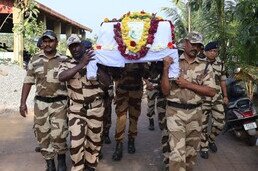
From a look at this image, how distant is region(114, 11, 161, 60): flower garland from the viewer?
5012 millimetres

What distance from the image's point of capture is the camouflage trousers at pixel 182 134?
4.74m

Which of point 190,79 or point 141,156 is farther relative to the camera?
point 141,156

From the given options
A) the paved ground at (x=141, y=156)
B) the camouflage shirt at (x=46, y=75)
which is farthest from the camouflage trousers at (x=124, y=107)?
the camouflage shirt at (x=46, y=75)

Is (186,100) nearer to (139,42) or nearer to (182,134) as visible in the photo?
(182,134)

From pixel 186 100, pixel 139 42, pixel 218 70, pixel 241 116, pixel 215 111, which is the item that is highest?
pixel 139 42

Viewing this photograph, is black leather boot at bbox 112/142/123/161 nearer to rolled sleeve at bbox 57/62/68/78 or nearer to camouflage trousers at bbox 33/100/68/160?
camouflage trousers at bbox 33/100/68/160

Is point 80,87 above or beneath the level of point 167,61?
beneath

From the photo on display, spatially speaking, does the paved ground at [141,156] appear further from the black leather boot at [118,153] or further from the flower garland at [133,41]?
the flower garland at [133,41]

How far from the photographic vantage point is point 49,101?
217 inches

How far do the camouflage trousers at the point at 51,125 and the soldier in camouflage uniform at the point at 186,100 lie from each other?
147 cm

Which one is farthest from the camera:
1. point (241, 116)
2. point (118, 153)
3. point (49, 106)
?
point (241, 116)

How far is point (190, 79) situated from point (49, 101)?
189 cm

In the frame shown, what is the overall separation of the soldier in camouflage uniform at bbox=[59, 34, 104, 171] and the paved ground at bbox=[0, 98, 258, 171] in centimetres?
84

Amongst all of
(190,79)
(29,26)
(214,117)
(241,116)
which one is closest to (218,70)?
(214,117)
